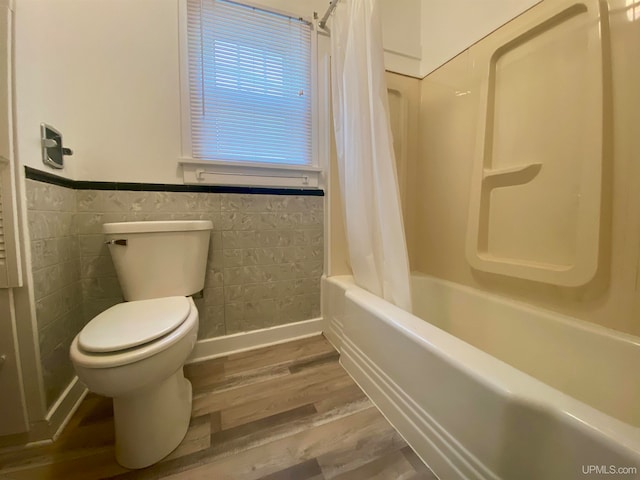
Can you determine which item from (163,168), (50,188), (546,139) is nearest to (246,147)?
(163,168)

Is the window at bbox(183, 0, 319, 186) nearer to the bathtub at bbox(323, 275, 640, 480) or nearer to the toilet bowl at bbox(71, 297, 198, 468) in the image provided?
the toilet bowl at bbox(71, 297, 198, 468)

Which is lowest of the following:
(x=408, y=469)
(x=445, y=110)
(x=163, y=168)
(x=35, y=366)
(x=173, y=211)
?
(x=408, y=469)

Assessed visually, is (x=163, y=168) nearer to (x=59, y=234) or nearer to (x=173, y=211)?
(x=173, y=211)

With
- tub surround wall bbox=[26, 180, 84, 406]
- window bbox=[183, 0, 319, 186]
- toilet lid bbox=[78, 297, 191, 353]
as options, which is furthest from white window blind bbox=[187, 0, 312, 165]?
toilet lid bbox=[78, 297, 191, 353]

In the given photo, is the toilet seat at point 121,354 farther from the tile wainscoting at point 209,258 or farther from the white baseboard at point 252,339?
the white baseboard at point 252,339

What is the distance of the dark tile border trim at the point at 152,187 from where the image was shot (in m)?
0.91

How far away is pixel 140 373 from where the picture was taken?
716 mm

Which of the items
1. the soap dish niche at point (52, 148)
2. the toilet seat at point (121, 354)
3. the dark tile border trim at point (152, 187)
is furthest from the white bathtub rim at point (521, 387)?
the soap dish niche at point (52, 148)

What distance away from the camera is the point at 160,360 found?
75 centimetres

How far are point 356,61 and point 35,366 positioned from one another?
171 centimetres

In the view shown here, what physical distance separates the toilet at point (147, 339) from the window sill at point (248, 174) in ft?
1.01

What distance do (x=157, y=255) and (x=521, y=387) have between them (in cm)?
133

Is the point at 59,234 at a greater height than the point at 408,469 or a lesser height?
greater

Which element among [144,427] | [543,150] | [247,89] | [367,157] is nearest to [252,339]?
[144,427]
